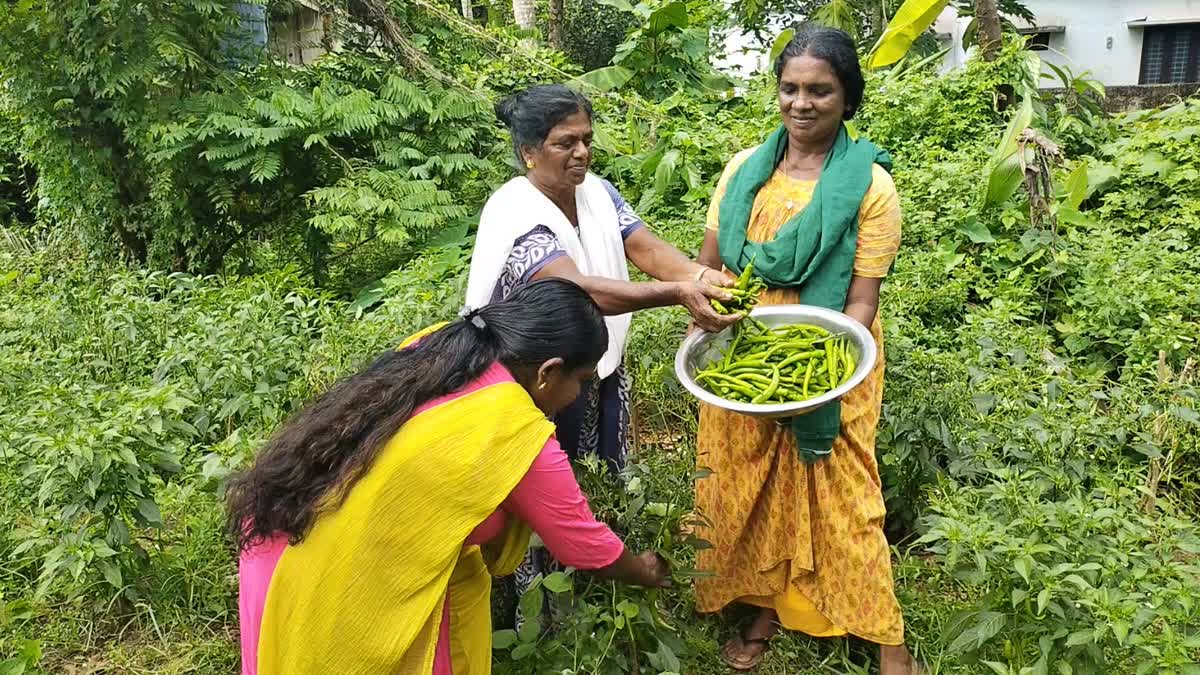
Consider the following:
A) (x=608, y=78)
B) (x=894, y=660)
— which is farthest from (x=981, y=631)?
(x=608, y=78)

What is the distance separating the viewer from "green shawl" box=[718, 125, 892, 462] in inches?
92.7

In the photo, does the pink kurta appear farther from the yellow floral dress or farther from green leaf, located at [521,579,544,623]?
Answer: the yellow floral dress

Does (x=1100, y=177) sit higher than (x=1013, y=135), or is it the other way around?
(x=1013, y=135)

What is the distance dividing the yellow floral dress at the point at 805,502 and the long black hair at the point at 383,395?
857 millimetres

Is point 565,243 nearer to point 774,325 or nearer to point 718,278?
point 718,278

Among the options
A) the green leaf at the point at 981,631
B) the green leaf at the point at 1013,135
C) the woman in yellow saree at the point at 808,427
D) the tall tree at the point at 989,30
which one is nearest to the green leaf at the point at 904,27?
the tall tree at the point at 989,30

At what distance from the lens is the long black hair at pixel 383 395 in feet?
5.89

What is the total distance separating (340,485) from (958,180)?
4.63m

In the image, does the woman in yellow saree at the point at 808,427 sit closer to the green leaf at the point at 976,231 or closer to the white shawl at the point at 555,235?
the white shawl at the point at 555,235

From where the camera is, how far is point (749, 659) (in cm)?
281

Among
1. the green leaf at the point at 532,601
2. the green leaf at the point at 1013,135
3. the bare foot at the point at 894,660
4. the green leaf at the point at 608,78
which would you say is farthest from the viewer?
the green leaf at the point at 608,78

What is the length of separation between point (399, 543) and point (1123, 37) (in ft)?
57.4

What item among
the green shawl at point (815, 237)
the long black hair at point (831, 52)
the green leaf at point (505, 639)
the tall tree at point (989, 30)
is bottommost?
the green leaf at point (505, 639)

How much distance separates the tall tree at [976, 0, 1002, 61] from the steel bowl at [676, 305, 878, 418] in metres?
5.09
